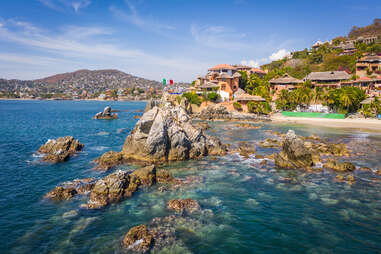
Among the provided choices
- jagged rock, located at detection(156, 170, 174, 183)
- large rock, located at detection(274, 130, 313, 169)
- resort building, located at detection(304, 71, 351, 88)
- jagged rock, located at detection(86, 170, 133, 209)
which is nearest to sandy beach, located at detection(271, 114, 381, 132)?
resort building, located at detection(304, 71, 351, 88)

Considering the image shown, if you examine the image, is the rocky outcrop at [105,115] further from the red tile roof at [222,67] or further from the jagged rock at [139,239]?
the jagged rock at [139,239]

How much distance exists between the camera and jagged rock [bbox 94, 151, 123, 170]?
83.5 feet

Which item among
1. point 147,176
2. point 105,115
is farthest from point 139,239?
point 105,115

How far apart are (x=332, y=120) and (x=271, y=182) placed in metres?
54.0

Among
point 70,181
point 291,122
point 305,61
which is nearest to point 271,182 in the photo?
point 70,181

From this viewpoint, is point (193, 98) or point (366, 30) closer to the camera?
point (193, 98)

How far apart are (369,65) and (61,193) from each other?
10162 centimetres

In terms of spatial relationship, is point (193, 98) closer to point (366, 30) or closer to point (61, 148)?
point (61, 148)

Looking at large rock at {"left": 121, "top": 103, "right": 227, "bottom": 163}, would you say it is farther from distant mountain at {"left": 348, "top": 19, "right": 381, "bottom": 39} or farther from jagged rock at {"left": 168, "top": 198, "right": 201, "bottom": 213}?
distant mountain at {"left": 348, "top": 19, "right": 381, "bottom": 39}

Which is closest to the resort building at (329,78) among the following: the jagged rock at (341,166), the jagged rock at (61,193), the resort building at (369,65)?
the resort building at (369,65)

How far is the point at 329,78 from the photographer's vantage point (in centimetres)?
7981

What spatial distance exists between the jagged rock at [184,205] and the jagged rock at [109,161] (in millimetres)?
11438

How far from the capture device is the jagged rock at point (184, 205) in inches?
627

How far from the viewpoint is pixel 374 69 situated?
3221 inches
